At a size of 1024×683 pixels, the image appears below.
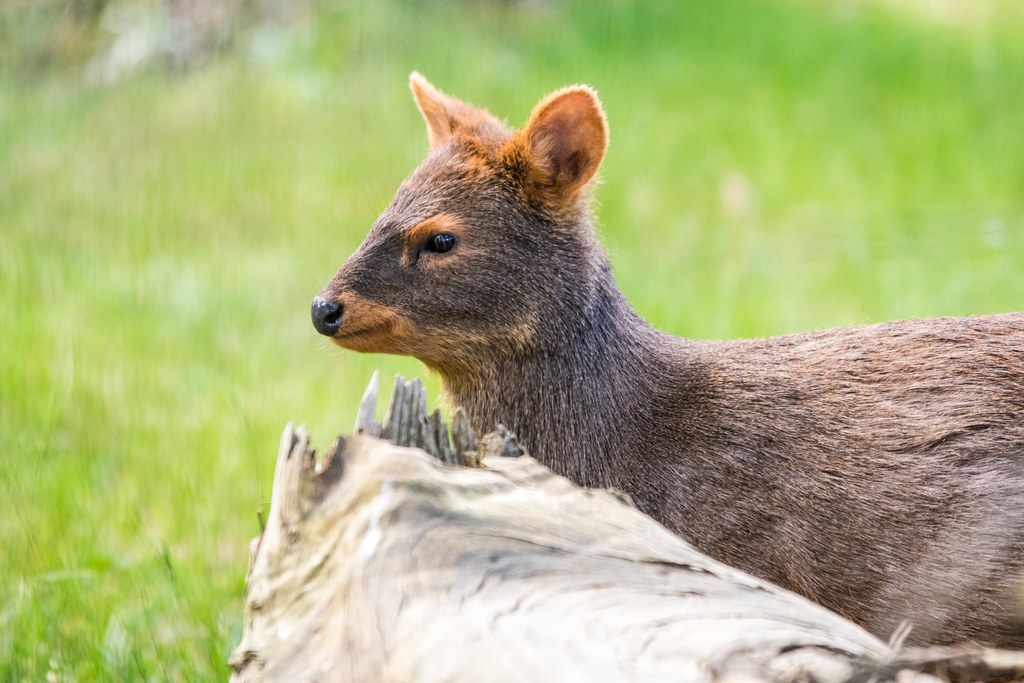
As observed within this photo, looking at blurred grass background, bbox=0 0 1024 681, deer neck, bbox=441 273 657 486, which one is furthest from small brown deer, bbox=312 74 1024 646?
blurred grass background, bbox=0 0 1024 681

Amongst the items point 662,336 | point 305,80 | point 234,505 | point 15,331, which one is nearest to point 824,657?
point 662,336

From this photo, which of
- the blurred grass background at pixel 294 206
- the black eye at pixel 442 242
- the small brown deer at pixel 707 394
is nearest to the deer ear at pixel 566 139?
the small brown deer at pixel 707 394

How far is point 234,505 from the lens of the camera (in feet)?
16.3

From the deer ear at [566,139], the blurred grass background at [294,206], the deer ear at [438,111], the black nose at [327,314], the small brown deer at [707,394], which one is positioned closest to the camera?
the small brown deer at [707,394]

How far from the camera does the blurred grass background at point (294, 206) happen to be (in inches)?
187

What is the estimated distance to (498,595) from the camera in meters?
2.33

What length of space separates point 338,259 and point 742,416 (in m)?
4.36

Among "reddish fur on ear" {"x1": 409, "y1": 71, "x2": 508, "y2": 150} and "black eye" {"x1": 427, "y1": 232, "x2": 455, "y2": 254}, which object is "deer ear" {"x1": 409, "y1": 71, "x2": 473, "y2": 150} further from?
"black eye" {"x1": 427, "y1": 232, "x2": 455, "y2": 254}

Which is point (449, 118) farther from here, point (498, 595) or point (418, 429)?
point (498, 595)

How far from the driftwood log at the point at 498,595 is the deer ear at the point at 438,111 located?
5.52 feet

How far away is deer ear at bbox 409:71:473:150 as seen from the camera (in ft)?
13.6

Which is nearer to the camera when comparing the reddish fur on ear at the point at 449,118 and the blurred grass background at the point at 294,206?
the reddish fur on ear at the point at 449,118

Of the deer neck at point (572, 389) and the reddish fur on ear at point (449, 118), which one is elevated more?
the reddish fur on ear at point (449, 118)

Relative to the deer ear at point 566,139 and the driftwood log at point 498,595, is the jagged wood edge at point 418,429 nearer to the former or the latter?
the driftwood log at point 498,595
